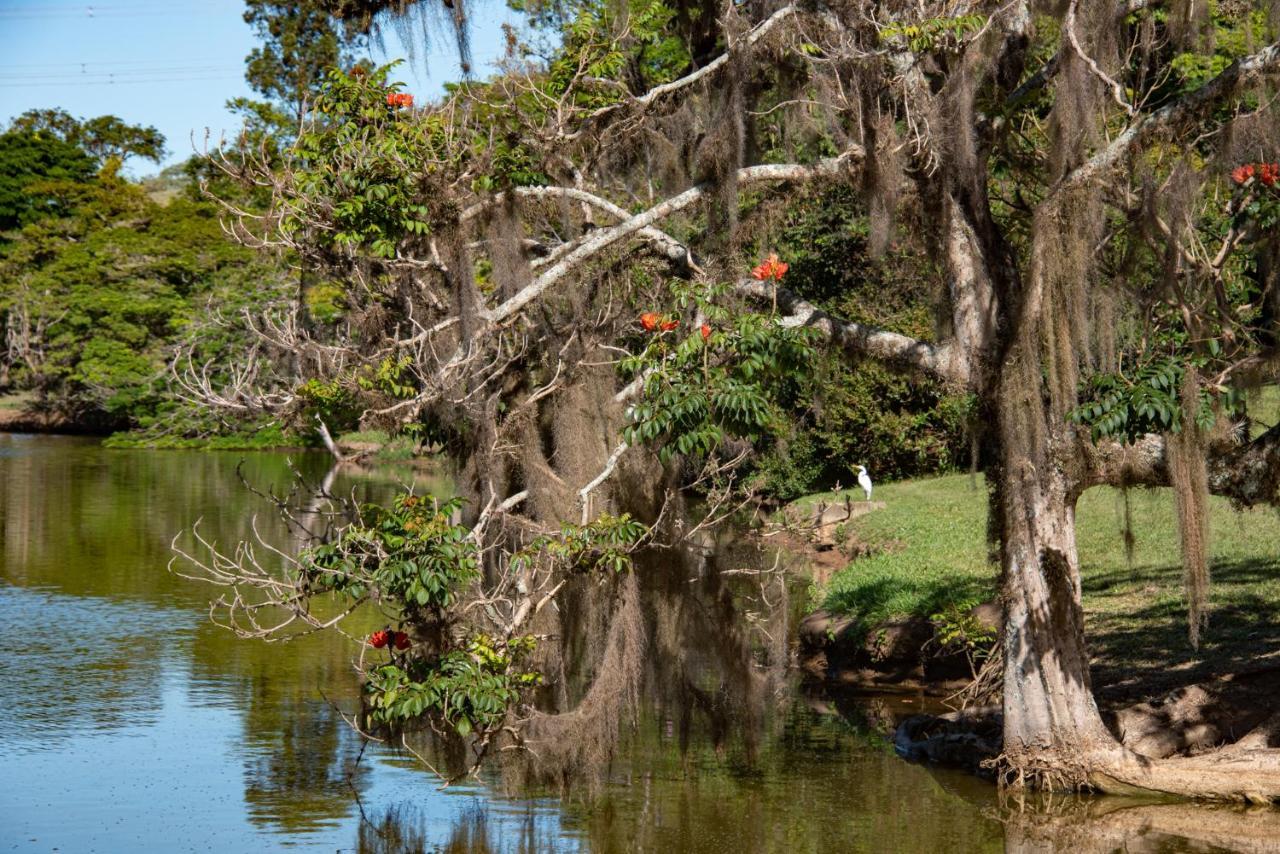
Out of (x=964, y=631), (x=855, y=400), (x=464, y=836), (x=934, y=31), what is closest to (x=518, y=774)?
(x=464, y=836)

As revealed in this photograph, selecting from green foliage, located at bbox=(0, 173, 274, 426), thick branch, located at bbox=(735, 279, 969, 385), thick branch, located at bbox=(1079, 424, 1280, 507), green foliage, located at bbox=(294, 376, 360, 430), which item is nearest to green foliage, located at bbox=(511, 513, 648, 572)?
green foliage, located at bbox=(294, 376, 360, 430)

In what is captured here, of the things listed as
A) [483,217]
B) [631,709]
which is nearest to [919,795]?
[631,709]

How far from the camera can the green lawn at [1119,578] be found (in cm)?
1262

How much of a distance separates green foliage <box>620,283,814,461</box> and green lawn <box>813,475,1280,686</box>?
349 centimetres

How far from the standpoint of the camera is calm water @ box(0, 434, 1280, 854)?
9.77m

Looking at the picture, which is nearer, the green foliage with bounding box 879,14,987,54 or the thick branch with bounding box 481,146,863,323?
the green foliage with bounding box 879,14,987,54

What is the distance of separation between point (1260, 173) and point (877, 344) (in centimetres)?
293

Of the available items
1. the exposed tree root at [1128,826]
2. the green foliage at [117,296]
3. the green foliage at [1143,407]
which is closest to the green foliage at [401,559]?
the green foliage at [1143,407]

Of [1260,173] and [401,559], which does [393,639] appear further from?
[1260,173]

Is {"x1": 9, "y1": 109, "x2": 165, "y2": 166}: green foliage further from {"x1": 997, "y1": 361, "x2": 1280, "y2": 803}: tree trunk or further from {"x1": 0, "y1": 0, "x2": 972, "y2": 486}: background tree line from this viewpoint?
{"x1": 997, "y1": 361, "x2": 1280, "y2": 803}: tree trunk

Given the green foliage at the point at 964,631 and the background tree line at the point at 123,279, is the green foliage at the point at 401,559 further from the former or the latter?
the background tree line at the point at 123,279

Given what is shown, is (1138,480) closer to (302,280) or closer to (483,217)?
(483,217)

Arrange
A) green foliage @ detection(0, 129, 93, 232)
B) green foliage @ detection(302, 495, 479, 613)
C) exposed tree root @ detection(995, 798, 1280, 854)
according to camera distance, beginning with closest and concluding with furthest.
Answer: green foliage @ detection(302, 495, 479, 613), exposed tree root @ detection(995, 798, 1280, 854), green foliage @ detection(0, 129, 93, 232)

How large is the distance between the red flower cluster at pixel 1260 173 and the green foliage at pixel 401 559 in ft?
17.3
